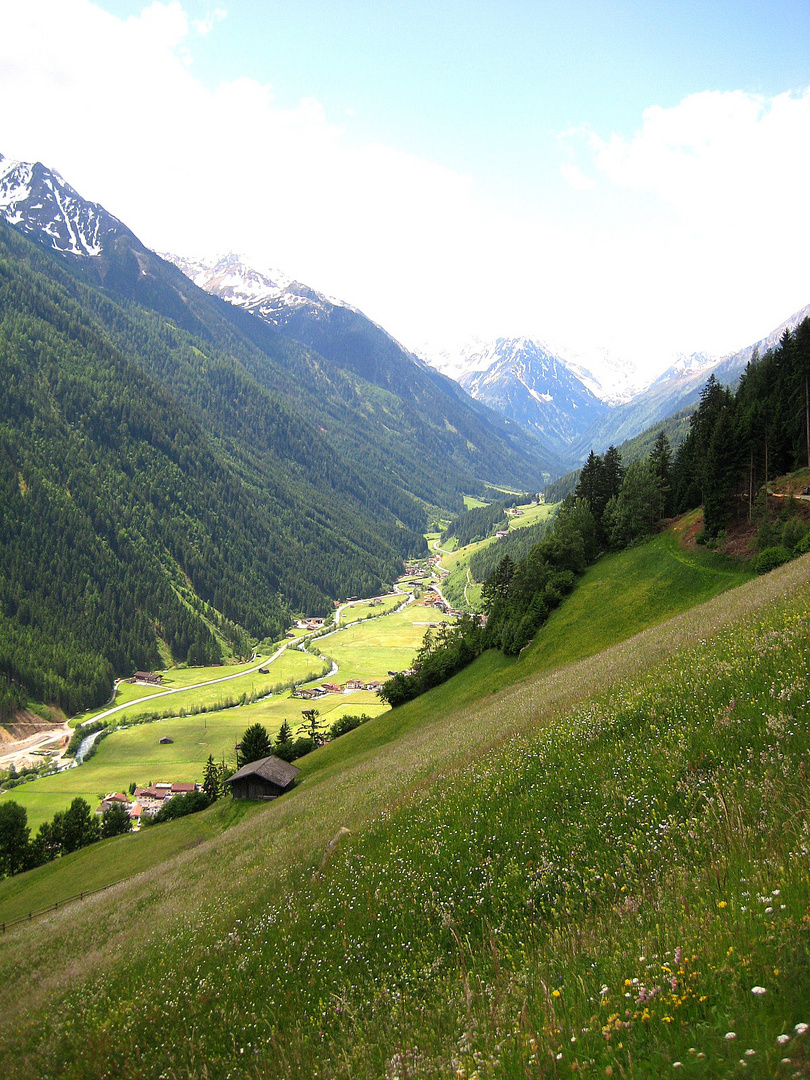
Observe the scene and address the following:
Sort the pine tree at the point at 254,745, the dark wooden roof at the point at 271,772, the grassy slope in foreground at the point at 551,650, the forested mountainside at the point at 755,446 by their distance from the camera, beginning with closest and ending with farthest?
the grassy slope in foreground at the point at 551,650 < the dark wooden roof at the point at 271,772 < the forested mountainside at the point at 755,446 < the pine tree at the point at 254,745

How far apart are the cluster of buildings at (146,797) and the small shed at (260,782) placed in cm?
4753

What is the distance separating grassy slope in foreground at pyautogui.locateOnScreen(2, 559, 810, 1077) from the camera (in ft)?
16.0

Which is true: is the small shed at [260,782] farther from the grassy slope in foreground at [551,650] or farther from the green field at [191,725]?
the green field at [191,725]

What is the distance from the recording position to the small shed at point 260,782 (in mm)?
48594

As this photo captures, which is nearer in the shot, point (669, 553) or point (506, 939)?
point (506, 939)

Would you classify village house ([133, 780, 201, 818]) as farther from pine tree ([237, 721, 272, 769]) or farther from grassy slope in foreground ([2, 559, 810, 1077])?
grassy slope in foreground ([2, 559, 810, 1077])

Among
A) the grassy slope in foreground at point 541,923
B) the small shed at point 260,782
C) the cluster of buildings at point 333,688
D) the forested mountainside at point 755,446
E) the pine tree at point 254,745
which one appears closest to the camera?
the grassy slope in foreground at point 541,923

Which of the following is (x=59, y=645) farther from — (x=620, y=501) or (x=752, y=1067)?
(x=752, y=1067)

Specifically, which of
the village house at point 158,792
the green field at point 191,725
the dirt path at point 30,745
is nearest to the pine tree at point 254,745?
the village house at point 158,792

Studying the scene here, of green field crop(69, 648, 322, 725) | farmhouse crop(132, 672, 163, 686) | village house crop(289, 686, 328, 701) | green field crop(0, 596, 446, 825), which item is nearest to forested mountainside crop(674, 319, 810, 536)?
green field crop(0, 596, 446, 825)

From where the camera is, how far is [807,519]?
43656 mm

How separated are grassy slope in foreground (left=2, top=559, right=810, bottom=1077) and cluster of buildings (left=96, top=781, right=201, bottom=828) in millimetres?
84674

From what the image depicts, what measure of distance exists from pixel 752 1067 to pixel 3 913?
60143 mm

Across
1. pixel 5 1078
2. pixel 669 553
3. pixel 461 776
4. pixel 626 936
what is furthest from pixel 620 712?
pixel 669 553
